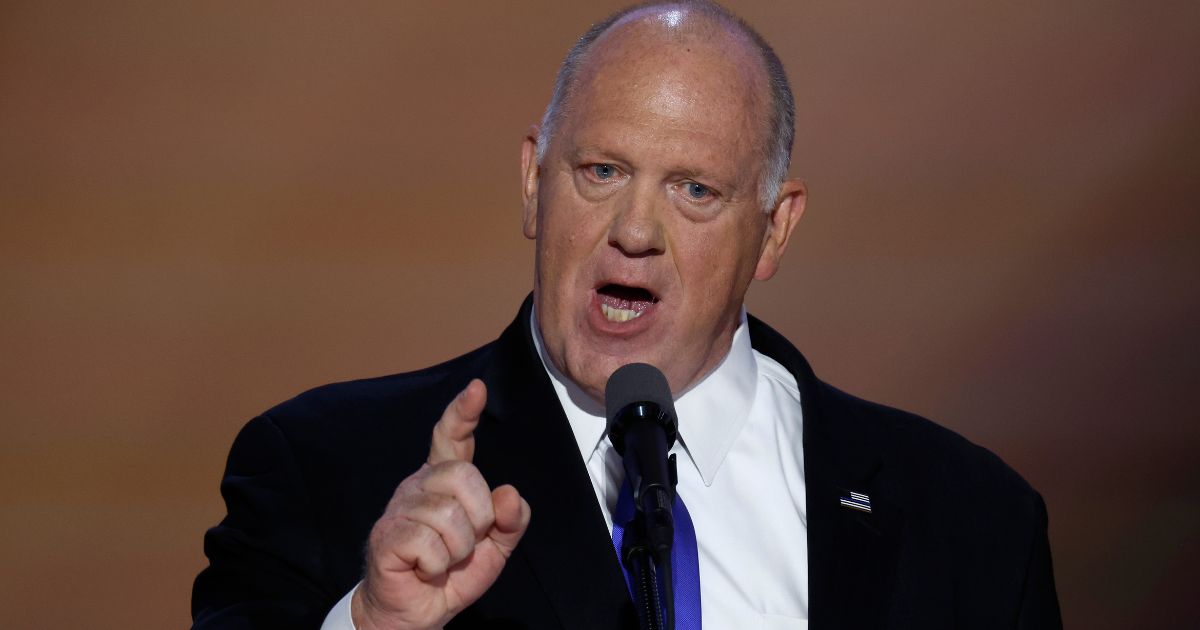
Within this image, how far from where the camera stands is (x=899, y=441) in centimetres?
232

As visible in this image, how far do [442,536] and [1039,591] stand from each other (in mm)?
1137

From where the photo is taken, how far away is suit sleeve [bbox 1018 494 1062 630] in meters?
2.19

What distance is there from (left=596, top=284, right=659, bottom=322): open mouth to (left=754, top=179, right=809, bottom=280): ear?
0.26 meters

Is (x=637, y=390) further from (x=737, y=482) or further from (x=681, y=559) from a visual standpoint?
(x=737, y=482)

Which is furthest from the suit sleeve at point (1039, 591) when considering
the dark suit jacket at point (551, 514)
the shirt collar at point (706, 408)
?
the shirt collar at point (706, 408)

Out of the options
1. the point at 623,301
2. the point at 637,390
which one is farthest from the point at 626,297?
the point at 637,390

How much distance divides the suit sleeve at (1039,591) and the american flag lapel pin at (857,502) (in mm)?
288

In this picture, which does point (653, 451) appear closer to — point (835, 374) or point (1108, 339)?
point (835, 374)

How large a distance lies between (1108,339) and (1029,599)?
44.6 inches

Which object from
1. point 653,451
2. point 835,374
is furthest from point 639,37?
point 835,374

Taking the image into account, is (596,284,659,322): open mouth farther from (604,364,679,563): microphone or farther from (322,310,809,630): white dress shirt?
(604,364,679,563): microphone

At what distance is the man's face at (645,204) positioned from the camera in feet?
6.69

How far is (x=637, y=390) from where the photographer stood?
155 centimetres

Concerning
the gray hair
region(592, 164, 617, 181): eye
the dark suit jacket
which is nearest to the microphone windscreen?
the dark suit jacket
